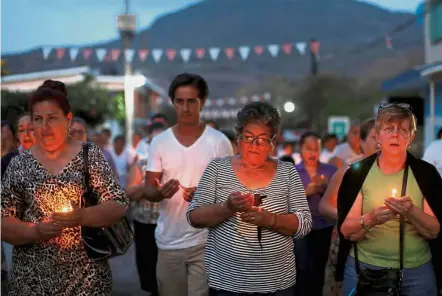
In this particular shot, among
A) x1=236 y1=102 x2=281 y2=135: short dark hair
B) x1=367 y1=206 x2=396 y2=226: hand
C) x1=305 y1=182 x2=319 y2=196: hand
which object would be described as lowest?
x1=305 y1=182 x2=319 y2=196: hand

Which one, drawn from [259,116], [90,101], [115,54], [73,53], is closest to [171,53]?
[115,54]

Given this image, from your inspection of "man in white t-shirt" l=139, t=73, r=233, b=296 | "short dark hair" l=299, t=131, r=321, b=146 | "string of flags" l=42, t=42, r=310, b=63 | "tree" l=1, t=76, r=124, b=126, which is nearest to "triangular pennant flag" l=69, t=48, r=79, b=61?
"string of flags" l=42, t=42, r=310, b=63

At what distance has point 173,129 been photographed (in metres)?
5.46

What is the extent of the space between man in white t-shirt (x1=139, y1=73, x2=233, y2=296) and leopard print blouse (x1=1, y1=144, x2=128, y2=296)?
1.27m

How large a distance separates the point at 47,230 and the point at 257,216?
3.74 ft

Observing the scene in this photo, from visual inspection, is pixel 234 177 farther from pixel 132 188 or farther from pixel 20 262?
pixel 132 188

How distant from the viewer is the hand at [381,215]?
3.95 m

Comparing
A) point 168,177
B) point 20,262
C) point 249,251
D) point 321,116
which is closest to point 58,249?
point 20,262

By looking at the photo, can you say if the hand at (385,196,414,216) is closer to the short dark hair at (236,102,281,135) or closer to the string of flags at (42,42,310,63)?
the short dark hair at (236,102,281,135)

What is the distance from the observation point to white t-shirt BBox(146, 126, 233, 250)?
17.2ft

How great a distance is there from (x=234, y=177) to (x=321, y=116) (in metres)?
64.8

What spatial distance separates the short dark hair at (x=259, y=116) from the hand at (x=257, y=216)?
56cm

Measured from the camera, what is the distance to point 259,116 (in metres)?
4.19

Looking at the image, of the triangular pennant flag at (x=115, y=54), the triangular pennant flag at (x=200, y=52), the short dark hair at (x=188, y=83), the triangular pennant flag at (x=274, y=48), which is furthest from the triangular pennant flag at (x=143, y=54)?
the short dark hair at (x=188, y=83)
